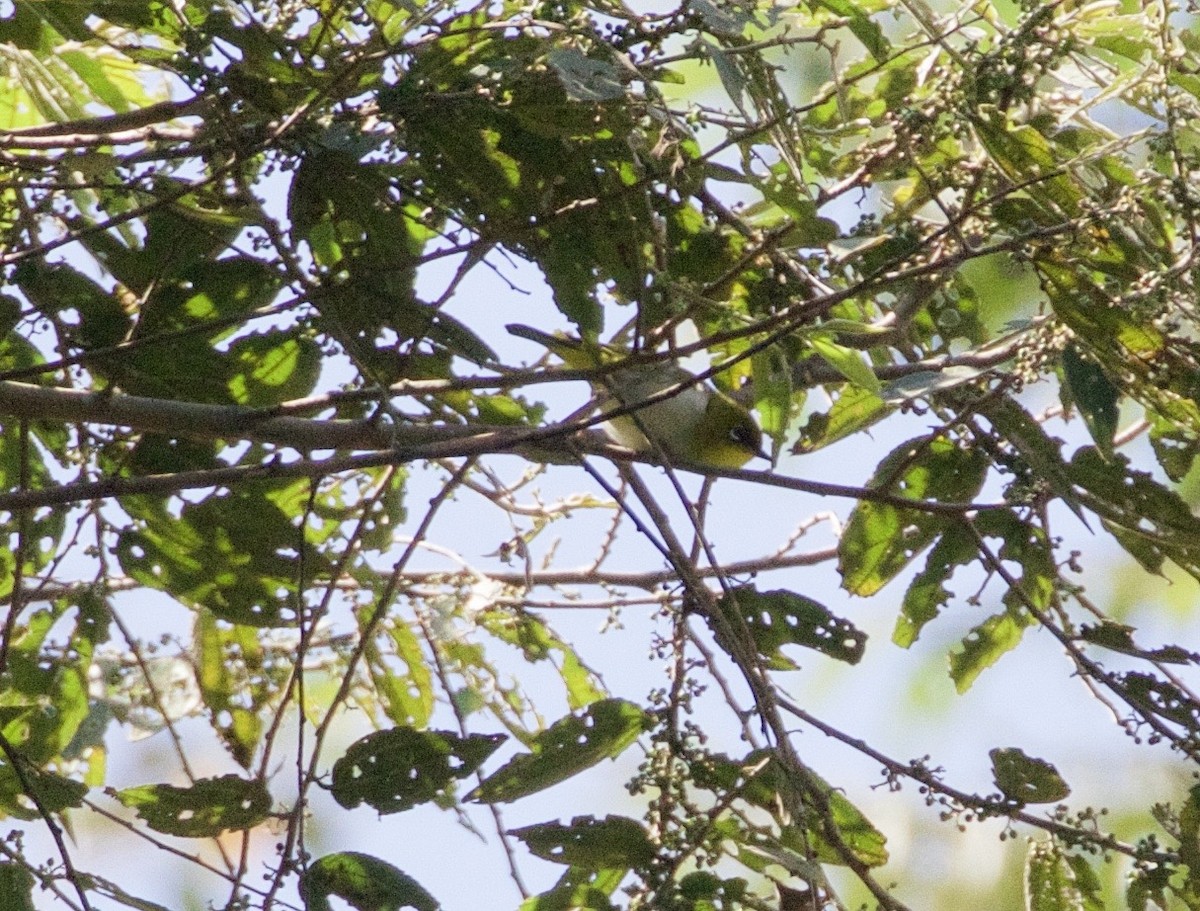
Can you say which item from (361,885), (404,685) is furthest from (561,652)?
(361,885)

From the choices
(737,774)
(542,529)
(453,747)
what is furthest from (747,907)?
(542,529)

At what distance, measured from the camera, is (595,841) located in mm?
1976

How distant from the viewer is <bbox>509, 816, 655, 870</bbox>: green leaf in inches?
77.4

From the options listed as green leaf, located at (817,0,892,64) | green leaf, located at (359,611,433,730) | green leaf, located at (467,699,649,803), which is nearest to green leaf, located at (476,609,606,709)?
green leaf, located at (359,611,433,730)

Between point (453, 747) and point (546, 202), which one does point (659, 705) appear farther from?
point (546, 202)

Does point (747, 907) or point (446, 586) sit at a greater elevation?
point (446, 586)

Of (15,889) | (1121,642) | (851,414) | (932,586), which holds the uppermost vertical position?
(851,414)

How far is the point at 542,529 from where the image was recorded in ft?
11.7

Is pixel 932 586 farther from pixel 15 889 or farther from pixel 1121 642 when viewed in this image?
pixel 15 889

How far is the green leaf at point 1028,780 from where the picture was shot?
6.76 feet

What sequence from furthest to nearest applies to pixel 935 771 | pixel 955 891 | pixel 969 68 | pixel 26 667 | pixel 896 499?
pixel 955 891 → pixel 26 667 → pixel 896 499 → pixel 935 771 → pixel 969 68

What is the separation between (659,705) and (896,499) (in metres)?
0.48

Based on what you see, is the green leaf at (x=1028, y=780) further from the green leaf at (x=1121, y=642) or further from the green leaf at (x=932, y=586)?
the green leaf at (x=932, y=586)

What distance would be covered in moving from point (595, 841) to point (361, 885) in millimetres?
358
